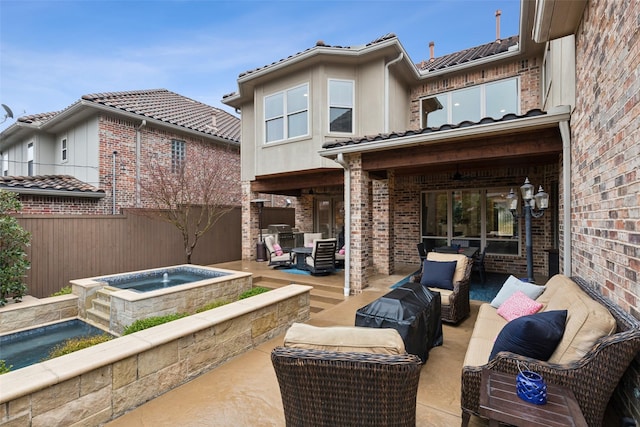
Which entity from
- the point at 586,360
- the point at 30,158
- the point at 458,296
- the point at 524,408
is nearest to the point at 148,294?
the point at 458,296

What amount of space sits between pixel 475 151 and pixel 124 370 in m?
5.79

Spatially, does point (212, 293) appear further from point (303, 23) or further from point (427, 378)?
point (303, 23)

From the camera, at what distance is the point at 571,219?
411 cm

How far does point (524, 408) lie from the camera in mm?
1757

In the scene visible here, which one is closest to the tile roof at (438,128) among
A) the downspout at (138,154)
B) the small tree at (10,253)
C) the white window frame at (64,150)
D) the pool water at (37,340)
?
the pool water at (37,340)

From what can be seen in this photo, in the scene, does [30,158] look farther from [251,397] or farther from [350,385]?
[350,385]

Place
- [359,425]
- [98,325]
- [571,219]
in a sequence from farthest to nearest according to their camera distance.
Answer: [98,325]
[571,219]
[359,425]

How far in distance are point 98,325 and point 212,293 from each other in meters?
1.99

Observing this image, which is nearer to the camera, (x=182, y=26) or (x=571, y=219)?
(x=571, y=219)

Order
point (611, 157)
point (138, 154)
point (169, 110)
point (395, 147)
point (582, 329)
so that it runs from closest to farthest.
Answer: point (582, 329) < point (611, 157) < point (395, 147) < point (138, 154) < point (169, 110)

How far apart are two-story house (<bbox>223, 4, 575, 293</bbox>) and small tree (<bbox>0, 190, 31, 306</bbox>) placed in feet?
17.9

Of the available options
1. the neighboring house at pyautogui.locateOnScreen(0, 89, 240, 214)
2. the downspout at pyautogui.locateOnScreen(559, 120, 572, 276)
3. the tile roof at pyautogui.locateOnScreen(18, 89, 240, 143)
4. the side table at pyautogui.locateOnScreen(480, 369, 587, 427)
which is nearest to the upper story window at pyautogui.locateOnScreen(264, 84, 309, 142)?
the neighboring house at pyautogui.locateOnScreen(0, 89, 240, 214)

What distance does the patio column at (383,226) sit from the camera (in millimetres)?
7574

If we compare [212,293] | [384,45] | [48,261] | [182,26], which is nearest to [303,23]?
[182,26]
